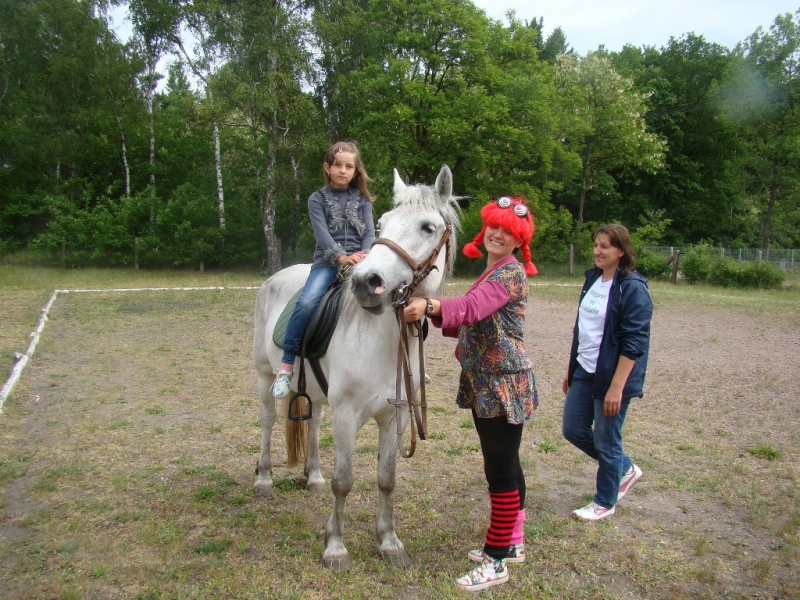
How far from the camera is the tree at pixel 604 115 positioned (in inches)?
1288

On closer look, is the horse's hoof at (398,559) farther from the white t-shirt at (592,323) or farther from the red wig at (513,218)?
Answer: the red wig at (513,218)

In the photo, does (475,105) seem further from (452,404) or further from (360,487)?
(360,487)

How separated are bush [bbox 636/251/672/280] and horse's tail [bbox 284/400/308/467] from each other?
82.5 ft

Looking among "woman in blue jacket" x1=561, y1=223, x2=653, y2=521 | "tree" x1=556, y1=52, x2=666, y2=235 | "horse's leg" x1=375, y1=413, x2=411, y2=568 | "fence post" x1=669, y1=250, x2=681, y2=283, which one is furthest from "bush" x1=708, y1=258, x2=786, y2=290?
"horse's leg" x1=375, y1=413, x2=411, y2=568

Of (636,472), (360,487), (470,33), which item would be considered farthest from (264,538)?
(470,33)

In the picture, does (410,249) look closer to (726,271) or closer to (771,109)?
(726,271)

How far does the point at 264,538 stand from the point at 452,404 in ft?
11.5

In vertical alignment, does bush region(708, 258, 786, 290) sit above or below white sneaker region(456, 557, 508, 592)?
above

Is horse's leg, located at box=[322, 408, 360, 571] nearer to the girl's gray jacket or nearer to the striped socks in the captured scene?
the striped socks

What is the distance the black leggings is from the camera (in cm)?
300

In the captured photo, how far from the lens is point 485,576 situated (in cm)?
312

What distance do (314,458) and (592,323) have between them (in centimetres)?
238

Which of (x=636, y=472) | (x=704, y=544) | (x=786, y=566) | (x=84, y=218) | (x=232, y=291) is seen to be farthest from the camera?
(x=84, y=218)

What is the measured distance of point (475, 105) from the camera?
966 inches
